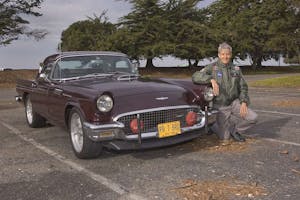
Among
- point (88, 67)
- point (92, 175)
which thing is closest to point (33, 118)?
point (88, 67)

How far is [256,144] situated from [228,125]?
52 cm

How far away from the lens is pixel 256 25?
4559 centimetres

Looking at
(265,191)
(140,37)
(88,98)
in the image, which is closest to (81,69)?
(88,98)

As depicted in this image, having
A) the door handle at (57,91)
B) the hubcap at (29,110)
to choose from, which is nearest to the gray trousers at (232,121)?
the door handle at (57,91)

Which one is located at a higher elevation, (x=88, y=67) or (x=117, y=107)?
(x=88, y=67)

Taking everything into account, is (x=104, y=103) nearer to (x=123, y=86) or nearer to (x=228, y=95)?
(x=123, y=86)

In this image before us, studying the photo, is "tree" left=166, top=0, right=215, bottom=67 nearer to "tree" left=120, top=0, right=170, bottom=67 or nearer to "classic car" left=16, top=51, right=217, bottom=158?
"tree" left=120, top=0, right=170, bottom=67

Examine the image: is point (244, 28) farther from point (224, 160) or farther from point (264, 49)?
point (224, 160)

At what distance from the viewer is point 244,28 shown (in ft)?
149

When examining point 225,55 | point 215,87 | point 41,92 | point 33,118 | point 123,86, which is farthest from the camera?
point 33,118

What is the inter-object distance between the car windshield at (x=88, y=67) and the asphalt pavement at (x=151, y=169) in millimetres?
1204

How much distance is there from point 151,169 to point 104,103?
1.04 meters

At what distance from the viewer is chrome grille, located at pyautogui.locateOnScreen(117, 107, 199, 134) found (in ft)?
17.2

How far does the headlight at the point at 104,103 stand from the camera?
5188mm
